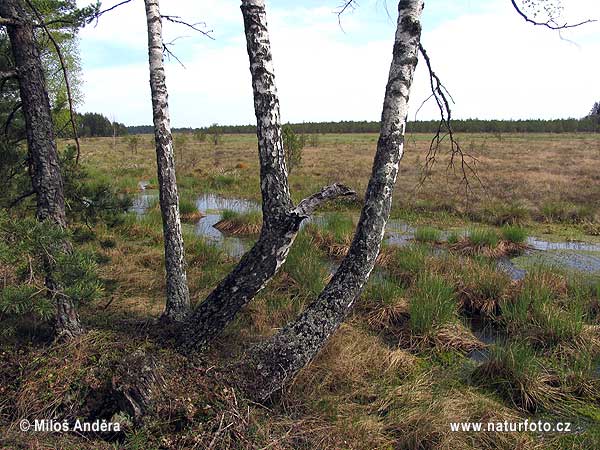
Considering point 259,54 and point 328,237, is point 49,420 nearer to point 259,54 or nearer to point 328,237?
point 259,54

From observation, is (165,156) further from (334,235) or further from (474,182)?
(474,182)

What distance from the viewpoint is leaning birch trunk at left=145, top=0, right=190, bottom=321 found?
4.03 meters

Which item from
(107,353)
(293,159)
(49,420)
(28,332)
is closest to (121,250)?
(28,332)

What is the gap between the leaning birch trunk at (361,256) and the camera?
10.5 ft

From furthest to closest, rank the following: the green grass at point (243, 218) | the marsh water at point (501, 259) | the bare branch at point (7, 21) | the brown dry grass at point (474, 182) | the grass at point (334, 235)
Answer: the brown dry grass at point (474, 182), the green grass at point (243, 218), the grass at point (334, 235), the marsh water at point (501, 259), the bare branch at point (7, 21)

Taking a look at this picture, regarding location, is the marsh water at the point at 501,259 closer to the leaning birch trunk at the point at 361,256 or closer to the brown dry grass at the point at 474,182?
the brown dry grass at the point at 474,182

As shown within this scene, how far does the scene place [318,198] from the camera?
10.8 feet

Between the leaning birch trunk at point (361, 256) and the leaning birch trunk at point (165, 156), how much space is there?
4.36 feet

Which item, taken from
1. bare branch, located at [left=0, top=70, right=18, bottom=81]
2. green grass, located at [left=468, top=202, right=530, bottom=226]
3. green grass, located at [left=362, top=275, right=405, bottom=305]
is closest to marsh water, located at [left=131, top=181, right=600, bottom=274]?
green grass, located at [left=468, top=202, right=530, bottom=226]

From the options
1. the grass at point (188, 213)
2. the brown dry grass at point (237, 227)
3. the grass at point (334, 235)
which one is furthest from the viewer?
the grass at point (188, 213)

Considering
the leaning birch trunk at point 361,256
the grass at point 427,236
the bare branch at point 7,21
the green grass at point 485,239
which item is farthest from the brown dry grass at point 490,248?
the bare branch at point 7,21

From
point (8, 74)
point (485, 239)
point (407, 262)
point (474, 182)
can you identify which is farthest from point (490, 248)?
point (474, 182)

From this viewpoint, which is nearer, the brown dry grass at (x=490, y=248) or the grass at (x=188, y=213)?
the brown dry grass at (x=490, y=248)

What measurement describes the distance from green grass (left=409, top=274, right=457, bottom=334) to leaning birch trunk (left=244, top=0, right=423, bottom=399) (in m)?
1.87
